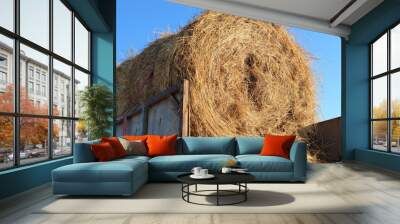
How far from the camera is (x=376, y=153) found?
664cm

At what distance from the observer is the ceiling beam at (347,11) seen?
18.8 ft

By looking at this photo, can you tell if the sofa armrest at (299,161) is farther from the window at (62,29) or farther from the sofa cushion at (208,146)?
the window at (62,29)

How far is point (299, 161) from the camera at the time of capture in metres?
4.74

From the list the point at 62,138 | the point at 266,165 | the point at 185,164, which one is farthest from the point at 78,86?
the point at 266,165

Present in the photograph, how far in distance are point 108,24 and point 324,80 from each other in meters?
4.72

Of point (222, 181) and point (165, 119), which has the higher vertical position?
point (165, 119)

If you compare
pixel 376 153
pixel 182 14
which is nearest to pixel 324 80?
pixel 376 153

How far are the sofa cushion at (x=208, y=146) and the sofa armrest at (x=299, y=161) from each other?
0.97 meters

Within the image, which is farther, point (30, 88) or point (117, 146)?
point (117, 146)

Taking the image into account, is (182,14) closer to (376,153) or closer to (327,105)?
(327,105)

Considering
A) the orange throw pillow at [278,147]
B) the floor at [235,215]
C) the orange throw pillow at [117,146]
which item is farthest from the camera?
the orange throw pillow at [278,147]

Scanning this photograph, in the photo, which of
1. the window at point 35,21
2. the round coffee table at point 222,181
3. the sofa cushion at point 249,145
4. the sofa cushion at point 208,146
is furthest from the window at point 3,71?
the sofa cushion at point 249,145

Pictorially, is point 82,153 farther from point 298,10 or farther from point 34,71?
point 298,10

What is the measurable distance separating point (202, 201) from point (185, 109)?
404cm
